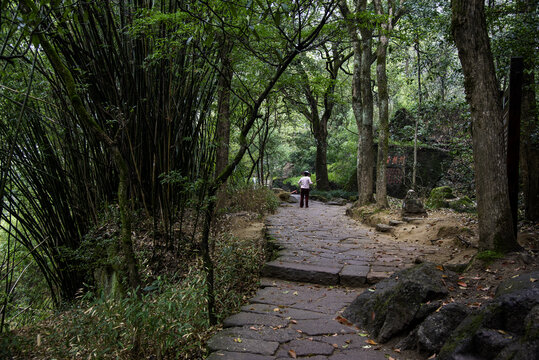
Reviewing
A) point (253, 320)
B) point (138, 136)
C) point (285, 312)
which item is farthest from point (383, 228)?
point (138, 136)

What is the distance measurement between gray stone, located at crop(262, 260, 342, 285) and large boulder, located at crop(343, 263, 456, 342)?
2.54 ft

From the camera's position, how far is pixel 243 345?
236cm

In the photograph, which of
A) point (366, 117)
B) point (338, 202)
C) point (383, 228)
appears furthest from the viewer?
point (338, 202)

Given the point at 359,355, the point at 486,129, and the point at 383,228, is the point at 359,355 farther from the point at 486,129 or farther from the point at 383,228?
the point at 383,228

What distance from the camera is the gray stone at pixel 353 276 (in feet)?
11.7

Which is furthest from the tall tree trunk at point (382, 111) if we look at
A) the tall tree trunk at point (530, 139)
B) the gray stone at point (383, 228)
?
the tall tree trunk at point (530, 139)

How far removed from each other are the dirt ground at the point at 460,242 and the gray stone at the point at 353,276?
66 centimetres

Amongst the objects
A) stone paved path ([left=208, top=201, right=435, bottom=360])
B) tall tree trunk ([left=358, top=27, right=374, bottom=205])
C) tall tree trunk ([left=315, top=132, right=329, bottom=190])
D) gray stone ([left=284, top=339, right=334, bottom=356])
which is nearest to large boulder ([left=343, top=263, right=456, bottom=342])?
stone paved path ([left=208, top=201, right=435, bottom=360])

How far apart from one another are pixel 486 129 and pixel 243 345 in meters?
2.64

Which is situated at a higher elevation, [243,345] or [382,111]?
[382,111]

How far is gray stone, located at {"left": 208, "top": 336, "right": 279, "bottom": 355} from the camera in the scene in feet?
7.54

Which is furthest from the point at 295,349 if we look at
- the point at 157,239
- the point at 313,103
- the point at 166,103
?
the point at 313,103

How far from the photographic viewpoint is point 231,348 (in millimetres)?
2312

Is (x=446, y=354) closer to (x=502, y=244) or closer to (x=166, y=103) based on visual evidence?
(x=502, y=244)
